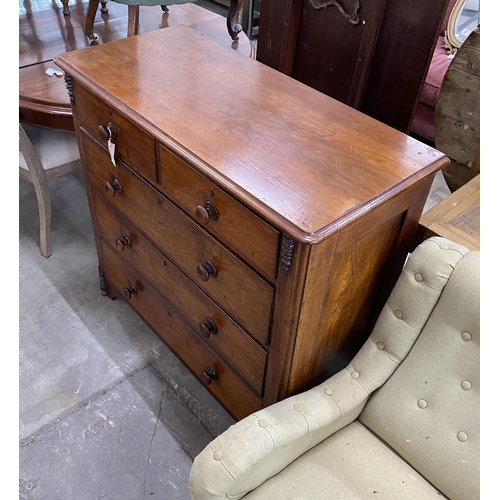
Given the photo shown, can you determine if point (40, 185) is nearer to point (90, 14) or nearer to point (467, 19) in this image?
point (90, 14)

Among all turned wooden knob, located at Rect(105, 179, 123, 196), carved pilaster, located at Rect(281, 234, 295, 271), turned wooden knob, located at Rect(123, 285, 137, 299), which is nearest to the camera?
carved pilaster, located at Rect(281, 234, 295, 271)

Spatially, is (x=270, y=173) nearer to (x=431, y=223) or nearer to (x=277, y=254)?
(x=277, y=254)

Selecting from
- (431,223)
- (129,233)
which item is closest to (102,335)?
(129,233)

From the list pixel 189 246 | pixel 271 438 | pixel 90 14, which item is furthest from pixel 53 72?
pixel 271 438

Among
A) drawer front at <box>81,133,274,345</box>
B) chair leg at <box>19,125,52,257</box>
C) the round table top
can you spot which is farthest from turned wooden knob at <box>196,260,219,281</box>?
chair leg at <box>19,125,52,257</box>

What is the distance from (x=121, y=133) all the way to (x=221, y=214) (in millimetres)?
436

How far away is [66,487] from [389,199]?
1315mm

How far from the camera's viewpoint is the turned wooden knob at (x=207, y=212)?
1.16 meters

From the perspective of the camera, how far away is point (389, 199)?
3.42 feet

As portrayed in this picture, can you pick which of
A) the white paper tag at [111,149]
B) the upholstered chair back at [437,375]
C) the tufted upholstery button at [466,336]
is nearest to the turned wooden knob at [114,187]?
the white paper tag at [111,149]

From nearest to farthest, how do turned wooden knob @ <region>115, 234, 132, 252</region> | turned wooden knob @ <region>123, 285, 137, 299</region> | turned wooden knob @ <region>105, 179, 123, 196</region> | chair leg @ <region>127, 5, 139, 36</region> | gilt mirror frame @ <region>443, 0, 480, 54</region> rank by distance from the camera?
turned wooden knob @ <region>105, 179, 123, 196</region> → turned wooden knob @ <region>115, 234, 132, 252</region> → turned wooden knob @ <region>123, 285, 137, 299</region> → chair leg @ <region>127, 5, 139, 36</region> → gilt mirror frame @ <region>443, 0, 480, 54</region>

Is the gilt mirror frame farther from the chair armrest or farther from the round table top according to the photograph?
the chair armrest

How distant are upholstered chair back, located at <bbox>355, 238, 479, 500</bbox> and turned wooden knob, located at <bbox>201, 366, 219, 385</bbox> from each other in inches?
21.3

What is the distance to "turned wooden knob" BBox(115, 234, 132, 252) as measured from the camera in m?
1.68
